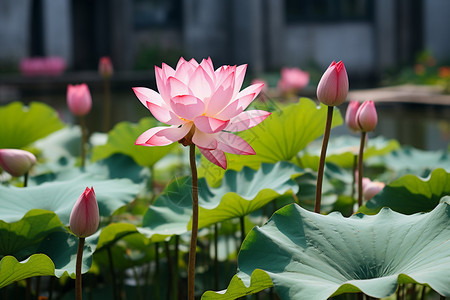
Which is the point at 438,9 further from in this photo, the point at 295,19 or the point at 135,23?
the point at 135,23

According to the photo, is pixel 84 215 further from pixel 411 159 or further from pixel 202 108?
pixel 411 159

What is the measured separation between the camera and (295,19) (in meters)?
10.5

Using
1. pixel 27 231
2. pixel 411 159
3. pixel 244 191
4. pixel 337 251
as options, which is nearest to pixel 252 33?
pixel 411 159

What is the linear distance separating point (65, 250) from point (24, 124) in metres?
0.80

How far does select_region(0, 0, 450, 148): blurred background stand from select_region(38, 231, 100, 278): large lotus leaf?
8795 millimetres

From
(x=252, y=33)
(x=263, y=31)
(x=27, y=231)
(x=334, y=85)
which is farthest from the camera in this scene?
(x=263, y=31)

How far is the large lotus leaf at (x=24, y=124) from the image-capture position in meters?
1.55

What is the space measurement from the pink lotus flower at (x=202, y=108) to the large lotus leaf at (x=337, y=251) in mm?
135

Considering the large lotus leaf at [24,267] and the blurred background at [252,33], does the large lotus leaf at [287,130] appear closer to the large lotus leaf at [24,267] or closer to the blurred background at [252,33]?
the large lotus leaf at [24,267]

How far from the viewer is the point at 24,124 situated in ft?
5.19

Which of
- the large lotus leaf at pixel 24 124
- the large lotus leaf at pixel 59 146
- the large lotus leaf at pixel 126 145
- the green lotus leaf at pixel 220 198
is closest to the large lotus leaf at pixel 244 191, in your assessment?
the green lotus leaf at pixel 220 198

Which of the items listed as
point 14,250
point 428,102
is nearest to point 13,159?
point 14,250

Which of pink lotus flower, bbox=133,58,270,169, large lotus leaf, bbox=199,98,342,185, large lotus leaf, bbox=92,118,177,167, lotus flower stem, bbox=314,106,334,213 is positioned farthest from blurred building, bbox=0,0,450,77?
pink lotus flower, bbox=133,58,270,169

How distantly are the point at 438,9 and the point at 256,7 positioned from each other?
9.98 feet
